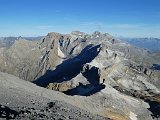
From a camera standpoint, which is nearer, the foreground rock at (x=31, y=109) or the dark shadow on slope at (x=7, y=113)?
the dark shadow on slope at (x=7, y=113)

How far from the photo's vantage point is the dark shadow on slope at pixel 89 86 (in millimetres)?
71494

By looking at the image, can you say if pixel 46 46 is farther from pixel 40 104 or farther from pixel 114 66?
pixel 40 104

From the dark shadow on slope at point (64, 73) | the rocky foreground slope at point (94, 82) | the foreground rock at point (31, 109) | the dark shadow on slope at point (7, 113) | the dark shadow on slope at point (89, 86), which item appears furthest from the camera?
the dark shadow on slope at point (64, 73)

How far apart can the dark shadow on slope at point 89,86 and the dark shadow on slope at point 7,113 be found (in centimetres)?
4149

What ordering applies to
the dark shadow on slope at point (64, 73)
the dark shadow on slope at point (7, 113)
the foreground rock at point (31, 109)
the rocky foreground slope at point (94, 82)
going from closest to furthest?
1. the dark shadow on slope at point (7, 113)
2. the foreground rock at point (31, 109)
3. the rocky foreground slope at point (94, 82)
4. the dark shadow on slope at point (64, 73)

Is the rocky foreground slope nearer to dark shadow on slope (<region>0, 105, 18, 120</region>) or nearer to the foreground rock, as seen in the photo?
the foreground rock

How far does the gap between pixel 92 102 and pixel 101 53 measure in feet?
252

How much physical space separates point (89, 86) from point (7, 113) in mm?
52673

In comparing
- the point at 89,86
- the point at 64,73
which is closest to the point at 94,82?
the point at 89,86

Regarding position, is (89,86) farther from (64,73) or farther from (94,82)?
(64,73)

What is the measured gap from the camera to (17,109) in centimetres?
2722

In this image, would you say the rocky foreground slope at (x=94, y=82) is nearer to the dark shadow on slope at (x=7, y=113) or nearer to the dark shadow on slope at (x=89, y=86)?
the dark shadow on slope at (x=89, y=86)

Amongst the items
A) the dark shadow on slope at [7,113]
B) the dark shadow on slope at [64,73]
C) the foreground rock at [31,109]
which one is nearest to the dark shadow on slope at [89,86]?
the dark shadow on slope at [64,73]

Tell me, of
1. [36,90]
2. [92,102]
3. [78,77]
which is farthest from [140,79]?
[36,90]
